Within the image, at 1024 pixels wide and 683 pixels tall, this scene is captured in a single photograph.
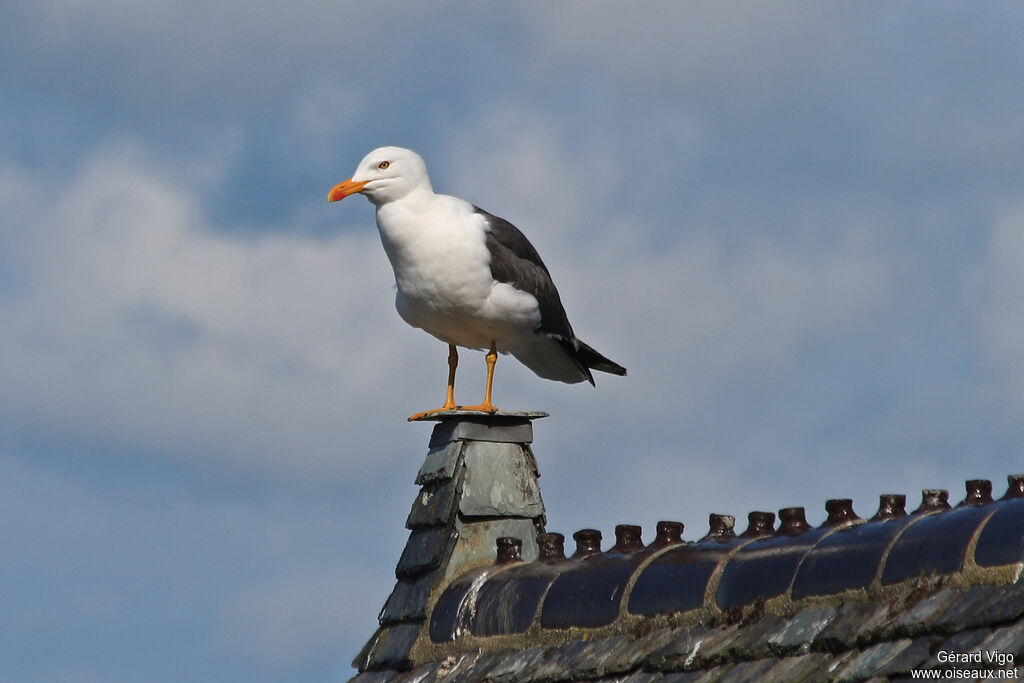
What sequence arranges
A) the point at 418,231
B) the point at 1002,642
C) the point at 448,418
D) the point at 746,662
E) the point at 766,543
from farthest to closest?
the point at 418,231 → the point at 448,418 → the point at 766,543 → the point at 746,662 → the point at 1002,642

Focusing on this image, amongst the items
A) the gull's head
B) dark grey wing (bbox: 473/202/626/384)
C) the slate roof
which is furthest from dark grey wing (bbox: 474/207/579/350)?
the slate roof

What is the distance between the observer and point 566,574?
659cm

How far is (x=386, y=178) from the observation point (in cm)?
966

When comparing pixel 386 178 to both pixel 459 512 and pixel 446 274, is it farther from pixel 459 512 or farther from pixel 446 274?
pixel 459 512

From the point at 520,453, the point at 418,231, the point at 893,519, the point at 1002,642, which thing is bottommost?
the point at 1002,642

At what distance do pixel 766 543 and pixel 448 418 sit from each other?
7.75 ft

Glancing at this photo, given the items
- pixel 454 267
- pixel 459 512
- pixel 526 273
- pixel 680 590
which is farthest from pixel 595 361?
pixel 680 590

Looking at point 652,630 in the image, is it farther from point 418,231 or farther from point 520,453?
point 418,231

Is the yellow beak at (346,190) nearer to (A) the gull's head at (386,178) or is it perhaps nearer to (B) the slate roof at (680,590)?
(A) the gull's head at (386,178)

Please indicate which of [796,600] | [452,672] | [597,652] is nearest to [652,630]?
[597,652]

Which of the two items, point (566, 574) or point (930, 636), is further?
point (566, 574)

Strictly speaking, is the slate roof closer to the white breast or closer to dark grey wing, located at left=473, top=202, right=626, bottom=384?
the white breast

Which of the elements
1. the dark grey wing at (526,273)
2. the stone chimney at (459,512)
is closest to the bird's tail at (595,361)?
the dark grey wing at (526,273)

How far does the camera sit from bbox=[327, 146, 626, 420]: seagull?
932 centimetres
